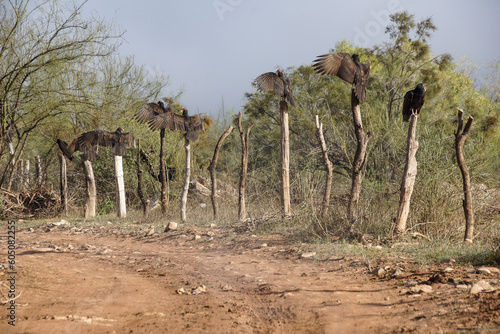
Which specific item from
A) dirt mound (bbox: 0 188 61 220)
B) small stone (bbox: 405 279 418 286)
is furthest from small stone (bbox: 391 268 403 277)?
dirt mound (bbox: 0 188 61 220)

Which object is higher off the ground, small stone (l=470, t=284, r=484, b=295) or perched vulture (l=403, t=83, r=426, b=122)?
perched vulture (l=403, t=83, r=426, b=122)

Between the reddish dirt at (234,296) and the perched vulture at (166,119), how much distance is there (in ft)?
11.2

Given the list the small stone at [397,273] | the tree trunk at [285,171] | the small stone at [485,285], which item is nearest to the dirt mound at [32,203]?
the tree trunk at [285,171]

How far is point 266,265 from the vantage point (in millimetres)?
5301

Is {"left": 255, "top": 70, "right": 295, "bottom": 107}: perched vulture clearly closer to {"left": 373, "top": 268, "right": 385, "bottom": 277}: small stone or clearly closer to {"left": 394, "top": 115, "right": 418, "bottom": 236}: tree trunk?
{"left": 394, "top": 115, "right": 418, "bottom": 236}: tree trunk

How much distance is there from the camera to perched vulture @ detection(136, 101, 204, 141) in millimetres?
9008

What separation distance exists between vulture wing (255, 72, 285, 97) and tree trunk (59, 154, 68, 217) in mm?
6212

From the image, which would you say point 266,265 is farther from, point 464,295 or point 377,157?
point 377,157

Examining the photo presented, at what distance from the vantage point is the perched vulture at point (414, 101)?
5711mm

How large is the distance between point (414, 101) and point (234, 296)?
351cm

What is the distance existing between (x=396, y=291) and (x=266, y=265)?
6.02ft

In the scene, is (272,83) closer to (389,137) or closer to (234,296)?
(389,137)

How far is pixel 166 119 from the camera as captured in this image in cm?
906

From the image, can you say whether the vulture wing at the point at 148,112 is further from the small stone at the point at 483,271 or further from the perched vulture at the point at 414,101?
the small stone at the point at 483,271
